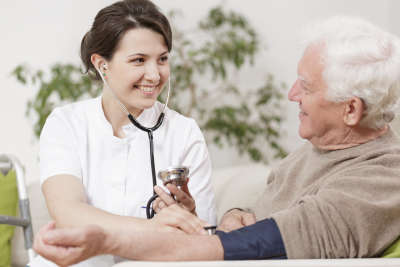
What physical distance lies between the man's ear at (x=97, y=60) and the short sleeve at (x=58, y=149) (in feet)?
0.65

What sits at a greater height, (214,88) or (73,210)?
→ (214,88)

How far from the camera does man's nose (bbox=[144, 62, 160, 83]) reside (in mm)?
1274

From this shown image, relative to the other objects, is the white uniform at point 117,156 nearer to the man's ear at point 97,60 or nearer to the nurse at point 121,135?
the nurse at point 121,135

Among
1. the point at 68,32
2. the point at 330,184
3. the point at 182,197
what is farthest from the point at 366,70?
the point at 68,32

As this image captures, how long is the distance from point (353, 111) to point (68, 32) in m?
2.70

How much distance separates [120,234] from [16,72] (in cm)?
198

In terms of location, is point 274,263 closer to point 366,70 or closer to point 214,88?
point 366,70

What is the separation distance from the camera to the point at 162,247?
2.85ft

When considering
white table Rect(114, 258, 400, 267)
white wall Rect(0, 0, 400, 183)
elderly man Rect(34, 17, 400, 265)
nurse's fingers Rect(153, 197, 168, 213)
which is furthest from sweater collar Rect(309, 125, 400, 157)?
white wall Rect(0, 0, 400, 183)

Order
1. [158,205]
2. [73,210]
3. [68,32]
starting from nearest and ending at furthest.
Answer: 1. [73,210]
2. [158,205]
3. [68,32]

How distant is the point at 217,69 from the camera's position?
2.82 meters

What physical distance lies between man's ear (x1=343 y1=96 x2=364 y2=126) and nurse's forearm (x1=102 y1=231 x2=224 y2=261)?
44 centimetres

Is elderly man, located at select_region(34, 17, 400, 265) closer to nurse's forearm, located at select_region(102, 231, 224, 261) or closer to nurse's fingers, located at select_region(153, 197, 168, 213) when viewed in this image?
nurse's forearm, located at select_region(102, 231, 224, 261)

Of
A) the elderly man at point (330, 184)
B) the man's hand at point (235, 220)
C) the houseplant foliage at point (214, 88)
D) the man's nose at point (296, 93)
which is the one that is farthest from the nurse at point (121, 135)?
the houseplant foliage at point (214, 88)
